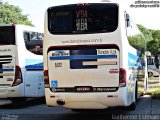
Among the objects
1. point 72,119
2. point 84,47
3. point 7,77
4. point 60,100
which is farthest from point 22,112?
point 84,47

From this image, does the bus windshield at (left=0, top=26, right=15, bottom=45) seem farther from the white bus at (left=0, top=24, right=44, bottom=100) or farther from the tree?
the tree

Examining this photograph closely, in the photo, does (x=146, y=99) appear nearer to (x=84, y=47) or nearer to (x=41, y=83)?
(x=41, y=83)

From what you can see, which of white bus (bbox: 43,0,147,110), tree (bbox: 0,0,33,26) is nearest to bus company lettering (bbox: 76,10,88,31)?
white bus (bbox: 43,0,147,110)

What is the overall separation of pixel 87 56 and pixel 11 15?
40781 mm

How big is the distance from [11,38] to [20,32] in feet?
1.51

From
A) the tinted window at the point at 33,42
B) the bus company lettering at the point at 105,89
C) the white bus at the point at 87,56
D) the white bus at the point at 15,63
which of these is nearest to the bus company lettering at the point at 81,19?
the white bus at the point at 87,56

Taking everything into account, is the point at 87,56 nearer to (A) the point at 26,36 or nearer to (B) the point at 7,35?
(B) the point at 7,35

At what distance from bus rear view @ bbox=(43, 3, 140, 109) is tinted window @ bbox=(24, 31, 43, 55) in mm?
4482

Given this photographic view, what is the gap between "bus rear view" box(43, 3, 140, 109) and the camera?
992 centimetres

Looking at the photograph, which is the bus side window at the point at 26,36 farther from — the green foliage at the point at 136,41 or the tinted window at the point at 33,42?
the green foliage at the point at 136,41

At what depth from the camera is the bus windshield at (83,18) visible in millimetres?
10172

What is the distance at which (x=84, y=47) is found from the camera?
10.1 meters

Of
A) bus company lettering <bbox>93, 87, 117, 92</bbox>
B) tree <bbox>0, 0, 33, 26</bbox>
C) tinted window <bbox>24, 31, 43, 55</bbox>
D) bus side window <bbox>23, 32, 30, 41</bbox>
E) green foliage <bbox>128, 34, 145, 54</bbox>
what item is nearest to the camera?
bus company lettering <bbox>93, 87, 117, 92</bbox>

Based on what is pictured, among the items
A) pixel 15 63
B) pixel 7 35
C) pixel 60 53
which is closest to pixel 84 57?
pixel 60 53
